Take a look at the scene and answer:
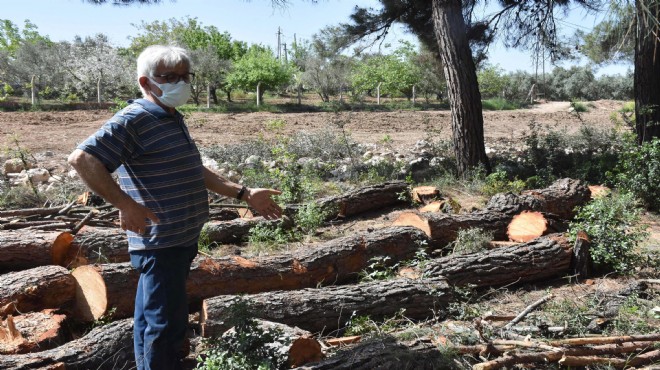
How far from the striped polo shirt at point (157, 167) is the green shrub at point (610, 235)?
3.39m

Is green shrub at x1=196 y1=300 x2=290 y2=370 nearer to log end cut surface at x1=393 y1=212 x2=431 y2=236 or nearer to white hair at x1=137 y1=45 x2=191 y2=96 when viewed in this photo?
white hair at x1=137 y1=45 x2=191 y2=96

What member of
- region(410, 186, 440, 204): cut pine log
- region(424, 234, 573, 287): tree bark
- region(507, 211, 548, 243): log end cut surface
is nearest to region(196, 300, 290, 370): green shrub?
region(424, 234, 573, 287): tree bark

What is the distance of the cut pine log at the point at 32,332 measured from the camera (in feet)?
10.0

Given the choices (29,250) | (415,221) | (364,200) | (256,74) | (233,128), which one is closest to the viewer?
(29,250)

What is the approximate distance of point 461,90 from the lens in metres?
7.87

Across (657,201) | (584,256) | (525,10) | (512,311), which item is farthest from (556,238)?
(525,10)

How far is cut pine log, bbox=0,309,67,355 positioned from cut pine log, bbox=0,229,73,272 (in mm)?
871

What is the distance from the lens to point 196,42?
33.2 metres

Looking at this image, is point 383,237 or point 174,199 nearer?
point 174,199

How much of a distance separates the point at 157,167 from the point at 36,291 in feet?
5.91

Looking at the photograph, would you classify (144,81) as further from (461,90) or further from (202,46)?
(202,46)

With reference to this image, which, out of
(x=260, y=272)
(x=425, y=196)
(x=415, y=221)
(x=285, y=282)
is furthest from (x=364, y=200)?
(x=260, y=272)

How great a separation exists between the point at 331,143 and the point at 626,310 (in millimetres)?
7158

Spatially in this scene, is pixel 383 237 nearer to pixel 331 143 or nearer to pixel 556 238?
pixel 556 238
